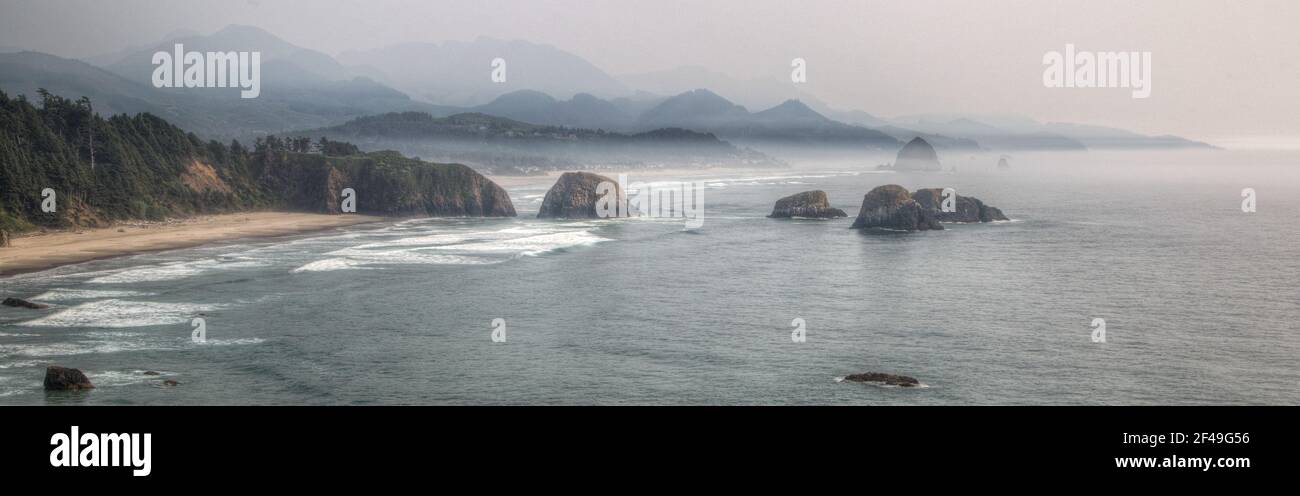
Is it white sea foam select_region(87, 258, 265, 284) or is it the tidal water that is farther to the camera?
white sea foam select_region(87, 258, 265, 284)

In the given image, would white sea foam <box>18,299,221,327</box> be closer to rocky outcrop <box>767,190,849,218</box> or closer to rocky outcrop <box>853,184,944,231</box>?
rocky outcrop <box>853,184,944,231</box>

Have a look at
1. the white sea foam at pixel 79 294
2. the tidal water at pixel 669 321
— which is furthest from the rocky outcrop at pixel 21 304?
the white sea foam at pixel 79 294

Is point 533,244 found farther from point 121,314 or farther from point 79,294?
point 121,314

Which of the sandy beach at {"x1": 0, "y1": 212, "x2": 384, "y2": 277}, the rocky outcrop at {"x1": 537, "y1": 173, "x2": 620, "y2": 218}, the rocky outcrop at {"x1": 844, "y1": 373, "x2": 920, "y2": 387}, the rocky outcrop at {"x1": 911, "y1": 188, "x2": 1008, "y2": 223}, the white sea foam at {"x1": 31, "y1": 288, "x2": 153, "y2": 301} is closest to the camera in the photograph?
the rocky outcrop at {"x1": 844, "y1": 373, "x2": 920, "y2": 387}

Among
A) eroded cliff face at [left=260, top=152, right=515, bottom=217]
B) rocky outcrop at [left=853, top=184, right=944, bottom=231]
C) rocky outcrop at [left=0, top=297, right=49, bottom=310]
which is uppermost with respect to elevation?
eroded cliff face at [left=260, top=152, right=515, bottom=217]

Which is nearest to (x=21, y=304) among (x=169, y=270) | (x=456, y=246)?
(x=169, y=270)

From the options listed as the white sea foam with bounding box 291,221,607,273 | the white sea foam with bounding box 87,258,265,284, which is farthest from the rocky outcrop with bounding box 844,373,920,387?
the white sea foam with bounding box 87,258,265,284

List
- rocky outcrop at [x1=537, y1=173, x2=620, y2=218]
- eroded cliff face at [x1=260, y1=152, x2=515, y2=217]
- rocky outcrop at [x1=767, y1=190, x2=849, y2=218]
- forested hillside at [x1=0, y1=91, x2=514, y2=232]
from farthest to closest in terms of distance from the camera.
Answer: eroded cliff face at [x1=260, y1=152, x2=515, y2=217] < rocky outcrop at [x1=537, y1=173, x2=620, y2=218] < rocky outcrop at [x1=767, y1=190, x2=849, y2=218] < forested hillside at [x1=0, y1=91, x2=514, y2=232]

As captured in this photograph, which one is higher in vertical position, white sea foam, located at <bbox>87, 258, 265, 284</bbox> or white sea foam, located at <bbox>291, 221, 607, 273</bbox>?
white sea foam, located at <bbox>291, 221, 607, 273</bbox>
